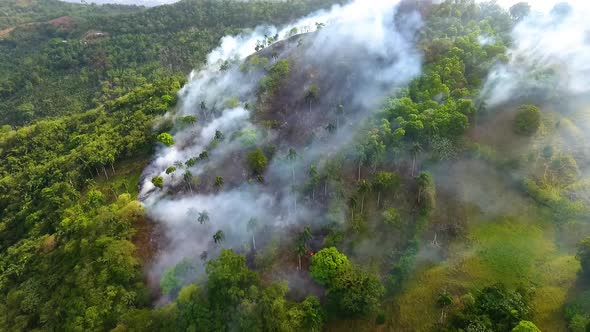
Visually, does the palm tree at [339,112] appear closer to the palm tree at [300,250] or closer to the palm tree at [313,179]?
the palm tree at [313,179]

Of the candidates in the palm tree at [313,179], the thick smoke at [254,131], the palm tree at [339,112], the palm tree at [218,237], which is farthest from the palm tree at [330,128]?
the palm tree at [218,237]

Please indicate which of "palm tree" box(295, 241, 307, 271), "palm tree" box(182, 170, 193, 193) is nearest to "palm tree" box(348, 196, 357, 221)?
"palm tree" box(295, 241, 307, 271)

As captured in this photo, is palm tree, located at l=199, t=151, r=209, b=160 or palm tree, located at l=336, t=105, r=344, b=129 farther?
palm tree, located at l=336, t=105, r=344, b=129

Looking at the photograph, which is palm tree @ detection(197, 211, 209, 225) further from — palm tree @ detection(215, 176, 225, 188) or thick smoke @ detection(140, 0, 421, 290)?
palm tree @ detection(215, 176, 225, 188)

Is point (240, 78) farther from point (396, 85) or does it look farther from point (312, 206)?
point (312, 206)

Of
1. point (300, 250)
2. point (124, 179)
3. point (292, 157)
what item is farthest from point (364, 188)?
point (124, 179)
